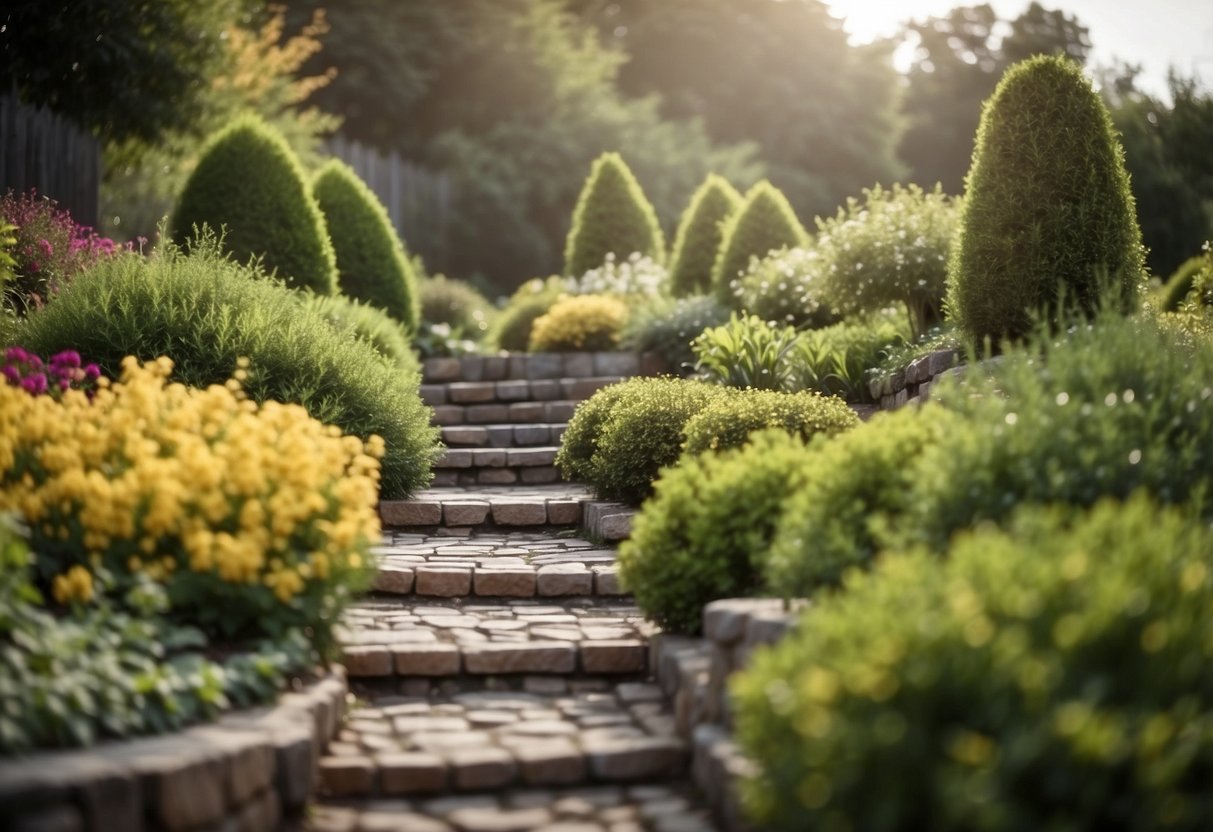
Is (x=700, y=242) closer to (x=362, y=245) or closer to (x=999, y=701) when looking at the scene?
(x=362, y=245)

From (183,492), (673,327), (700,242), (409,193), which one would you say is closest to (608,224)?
(700,242)

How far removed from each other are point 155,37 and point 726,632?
11532 millimetres

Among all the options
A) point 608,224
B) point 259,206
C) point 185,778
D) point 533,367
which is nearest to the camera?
point 185,778

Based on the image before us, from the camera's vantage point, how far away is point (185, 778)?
3.34 meters

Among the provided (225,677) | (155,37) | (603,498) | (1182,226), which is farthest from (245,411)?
(1182,226)

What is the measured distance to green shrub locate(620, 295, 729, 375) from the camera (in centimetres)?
1124

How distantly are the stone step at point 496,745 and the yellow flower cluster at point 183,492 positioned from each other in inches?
24.6

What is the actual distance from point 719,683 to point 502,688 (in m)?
1.18

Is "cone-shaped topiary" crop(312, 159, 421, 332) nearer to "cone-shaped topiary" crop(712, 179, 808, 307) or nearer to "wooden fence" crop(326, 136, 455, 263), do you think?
"cone-shaped topiary" crop(712, 179, 808, 307)

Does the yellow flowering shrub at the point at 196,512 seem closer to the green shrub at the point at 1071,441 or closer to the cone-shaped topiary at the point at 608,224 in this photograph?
the green shrub at the point at 1071,441

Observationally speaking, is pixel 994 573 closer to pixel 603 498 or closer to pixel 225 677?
pixel 225 677

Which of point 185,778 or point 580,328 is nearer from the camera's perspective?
point 185,778

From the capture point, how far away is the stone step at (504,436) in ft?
31.2

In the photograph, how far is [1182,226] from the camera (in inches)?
806
